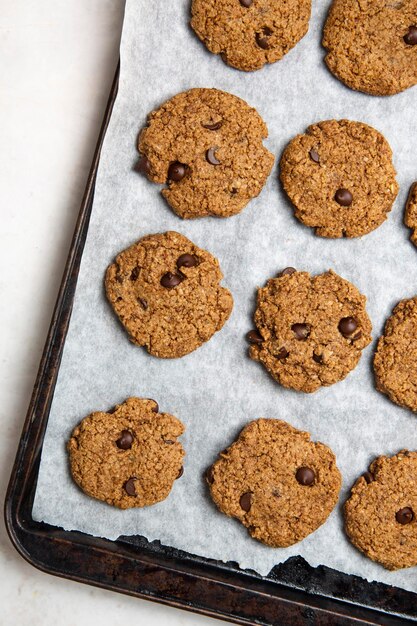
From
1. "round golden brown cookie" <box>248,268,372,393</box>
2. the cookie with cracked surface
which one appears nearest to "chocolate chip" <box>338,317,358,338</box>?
"round golden brown cookie" <box>248,268,372,393</box>

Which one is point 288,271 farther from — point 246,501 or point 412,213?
point 246,501

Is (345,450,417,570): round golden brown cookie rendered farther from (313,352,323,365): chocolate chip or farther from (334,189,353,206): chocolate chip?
(334,189,353,206): chocolate chip

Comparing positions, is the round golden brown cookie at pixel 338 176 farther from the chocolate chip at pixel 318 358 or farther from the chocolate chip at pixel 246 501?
the chocolate chip at pixel 246 501

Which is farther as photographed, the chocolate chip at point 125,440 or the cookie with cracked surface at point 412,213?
the cookie with cracked surface at point 412,213

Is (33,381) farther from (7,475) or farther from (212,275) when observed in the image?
(212,275)

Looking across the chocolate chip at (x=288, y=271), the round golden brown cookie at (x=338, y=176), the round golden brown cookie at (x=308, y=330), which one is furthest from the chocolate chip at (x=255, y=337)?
the round golden brown cookie at (x=338, y=176)

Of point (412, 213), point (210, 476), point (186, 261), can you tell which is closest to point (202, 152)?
point (186, 261)
